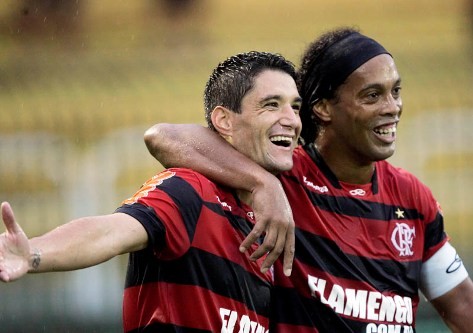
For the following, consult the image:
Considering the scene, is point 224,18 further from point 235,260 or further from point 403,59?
point 235,260

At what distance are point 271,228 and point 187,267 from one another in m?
0.35

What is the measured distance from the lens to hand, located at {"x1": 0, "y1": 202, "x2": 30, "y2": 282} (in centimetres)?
289

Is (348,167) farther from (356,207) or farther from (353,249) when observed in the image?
(353,249)

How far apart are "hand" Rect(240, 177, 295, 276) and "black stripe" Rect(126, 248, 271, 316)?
0.40ft

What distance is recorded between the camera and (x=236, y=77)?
13.8ft

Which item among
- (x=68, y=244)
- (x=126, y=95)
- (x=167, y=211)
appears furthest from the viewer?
(x=126, y=95)

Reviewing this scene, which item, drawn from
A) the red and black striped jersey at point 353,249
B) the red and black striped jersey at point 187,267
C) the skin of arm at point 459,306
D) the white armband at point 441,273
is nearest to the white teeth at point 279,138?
the red and black striped jersey at point 187,267

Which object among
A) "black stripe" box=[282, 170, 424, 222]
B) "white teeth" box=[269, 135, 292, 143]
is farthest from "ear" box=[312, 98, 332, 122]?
"white teeth" box=[269, 135, 292, 143]

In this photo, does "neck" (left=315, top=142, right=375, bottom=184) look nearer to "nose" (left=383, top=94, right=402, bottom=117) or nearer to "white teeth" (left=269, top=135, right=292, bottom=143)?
"nose" (left=383, top=94, right=402, bottom=117)

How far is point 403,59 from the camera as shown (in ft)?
35.6

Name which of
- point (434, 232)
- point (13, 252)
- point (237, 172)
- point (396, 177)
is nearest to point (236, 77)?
point (237, 172)

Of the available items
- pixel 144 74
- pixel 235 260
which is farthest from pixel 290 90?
pixel 144 74

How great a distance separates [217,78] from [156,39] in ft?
23.9

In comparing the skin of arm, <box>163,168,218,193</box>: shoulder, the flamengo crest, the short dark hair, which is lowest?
the skin of arm
